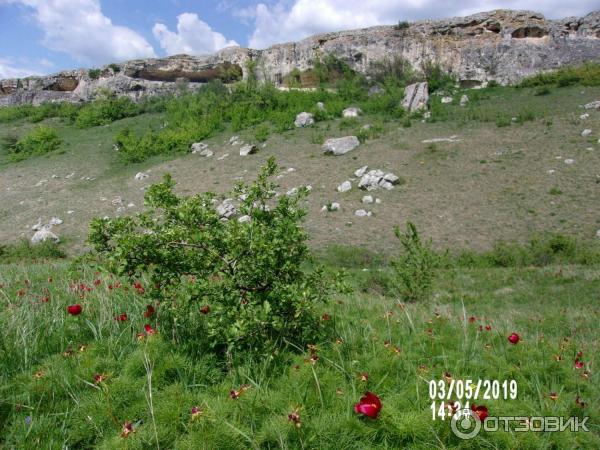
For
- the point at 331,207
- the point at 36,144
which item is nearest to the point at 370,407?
the point at 331,207

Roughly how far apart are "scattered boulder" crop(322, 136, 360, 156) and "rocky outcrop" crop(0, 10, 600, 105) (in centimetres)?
1488

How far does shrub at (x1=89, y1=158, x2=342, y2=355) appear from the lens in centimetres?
277

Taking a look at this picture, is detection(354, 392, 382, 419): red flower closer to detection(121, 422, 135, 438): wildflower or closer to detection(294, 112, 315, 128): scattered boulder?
detection(121, 422, 135, 438): wildflower

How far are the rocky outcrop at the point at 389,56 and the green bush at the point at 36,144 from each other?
11540 mm

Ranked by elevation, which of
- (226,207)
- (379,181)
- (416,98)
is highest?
(416,98)

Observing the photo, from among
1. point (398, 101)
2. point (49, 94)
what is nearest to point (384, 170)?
point (398, 101)

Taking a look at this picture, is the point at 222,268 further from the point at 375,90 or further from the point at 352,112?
the point at 375,90

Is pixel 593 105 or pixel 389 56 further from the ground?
pixel 389 56

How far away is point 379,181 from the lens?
731 inches

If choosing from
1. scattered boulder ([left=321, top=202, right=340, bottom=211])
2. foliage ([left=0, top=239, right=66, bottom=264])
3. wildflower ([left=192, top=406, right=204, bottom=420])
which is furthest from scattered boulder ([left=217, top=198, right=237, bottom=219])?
wildflower ([left=192, top=406, right=204, bottom=420])

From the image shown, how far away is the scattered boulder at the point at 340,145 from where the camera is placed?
23016mm

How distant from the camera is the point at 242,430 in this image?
203 centimetres

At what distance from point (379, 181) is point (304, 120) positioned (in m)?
11.7
